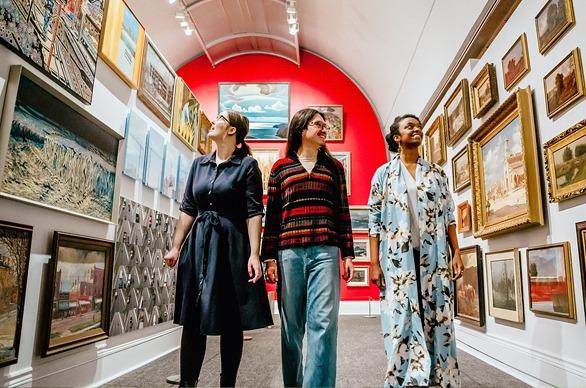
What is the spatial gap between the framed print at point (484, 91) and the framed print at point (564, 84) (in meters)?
0.94

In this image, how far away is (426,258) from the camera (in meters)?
2.60

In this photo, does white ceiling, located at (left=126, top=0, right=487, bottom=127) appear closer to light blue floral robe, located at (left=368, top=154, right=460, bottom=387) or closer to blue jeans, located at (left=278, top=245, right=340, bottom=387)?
light blue floral robe, located at (left=368, top=154, right=460, bottom=387)

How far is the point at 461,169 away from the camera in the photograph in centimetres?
502

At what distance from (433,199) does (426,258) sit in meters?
0.38

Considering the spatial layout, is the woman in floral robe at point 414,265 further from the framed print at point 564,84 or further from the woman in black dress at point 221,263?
the framed print at point 564,84

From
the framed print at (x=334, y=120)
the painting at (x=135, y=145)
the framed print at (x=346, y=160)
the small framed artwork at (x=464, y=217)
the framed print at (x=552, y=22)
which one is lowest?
the small framed artwork at (x=464, y=217)

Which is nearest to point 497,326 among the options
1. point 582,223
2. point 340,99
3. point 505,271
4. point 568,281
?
point 505,271

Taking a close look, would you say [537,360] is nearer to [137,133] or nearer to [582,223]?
[582,223]

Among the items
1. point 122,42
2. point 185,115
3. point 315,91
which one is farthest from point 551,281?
point 315,91

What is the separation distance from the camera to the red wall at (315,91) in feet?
31.4

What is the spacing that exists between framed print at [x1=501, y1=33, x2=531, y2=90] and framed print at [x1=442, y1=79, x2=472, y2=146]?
84 centimetres

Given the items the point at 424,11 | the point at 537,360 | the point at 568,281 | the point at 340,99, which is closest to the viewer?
the point at 568,281

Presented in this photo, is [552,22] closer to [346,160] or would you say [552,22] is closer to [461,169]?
[461,169]

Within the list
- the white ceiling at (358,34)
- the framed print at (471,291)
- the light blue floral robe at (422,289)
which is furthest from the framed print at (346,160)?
the light blue floral robe at (422,289)
